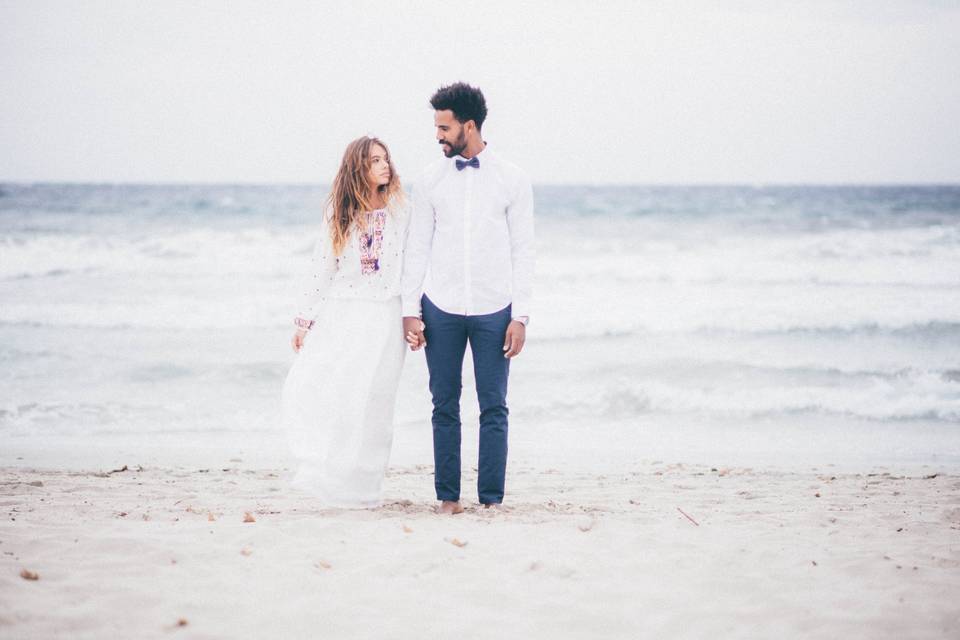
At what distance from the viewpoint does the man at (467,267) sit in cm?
367

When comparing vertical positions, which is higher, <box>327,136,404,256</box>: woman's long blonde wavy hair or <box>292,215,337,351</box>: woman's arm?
<box>327,136,404,256</box>: woman's long blonde wavy hair

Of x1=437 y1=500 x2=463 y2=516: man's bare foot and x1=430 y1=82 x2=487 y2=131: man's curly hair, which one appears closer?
x1=430 y1=82 x2=487 y2=131: man's curly hair

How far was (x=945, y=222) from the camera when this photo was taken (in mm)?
21828

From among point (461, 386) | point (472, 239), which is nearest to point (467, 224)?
point (472, 239)

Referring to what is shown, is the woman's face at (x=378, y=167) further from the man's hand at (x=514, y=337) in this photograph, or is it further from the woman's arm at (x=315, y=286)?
the man's hand at (x=514, y=337)

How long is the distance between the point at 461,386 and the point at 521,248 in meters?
0.71

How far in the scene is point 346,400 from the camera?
3850mm

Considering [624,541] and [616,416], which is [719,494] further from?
[616,416]

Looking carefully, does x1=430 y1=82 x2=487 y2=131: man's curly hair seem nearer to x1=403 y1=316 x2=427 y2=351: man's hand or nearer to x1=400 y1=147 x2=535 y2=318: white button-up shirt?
x1=400 y1=147 x2=535 y2=318: white button-up shirt

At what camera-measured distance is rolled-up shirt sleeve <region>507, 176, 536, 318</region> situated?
3740 millimetres

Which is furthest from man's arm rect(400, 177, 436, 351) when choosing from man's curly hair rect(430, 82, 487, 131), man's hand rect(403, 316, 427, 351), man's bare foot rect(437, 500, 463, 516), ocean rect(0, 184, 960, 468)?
ocean rect(0, 184, 960, 468)

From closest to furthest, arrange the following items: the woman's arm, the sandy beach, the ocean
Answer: the sandy beach, the woman's arm, the ocean

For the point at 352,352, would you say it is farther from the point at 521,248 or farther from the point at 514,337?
the point at 521,248

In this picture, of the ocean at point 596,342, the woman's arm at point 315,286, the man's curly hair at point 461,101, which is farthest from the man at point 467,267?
the ocean at point 596,342
